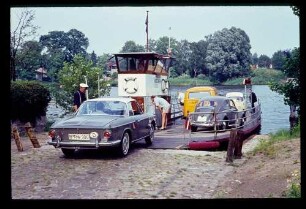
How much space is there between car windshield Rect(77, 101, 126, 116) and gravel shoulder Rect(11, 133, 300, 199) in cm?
117

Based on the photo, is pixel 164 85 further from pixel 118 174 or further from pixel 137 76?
pixel 118 174

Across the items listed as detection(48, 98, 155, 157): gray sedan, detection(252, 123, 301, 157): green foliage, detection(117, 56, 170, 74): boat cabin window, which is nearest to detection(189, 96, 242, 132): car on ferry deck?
detection(252, 123, 301, 157): green foliage

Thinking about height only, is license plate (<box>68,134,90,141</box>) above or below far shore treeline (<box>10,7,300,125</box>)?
below

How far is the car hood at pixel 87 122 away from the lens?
909 centimetres

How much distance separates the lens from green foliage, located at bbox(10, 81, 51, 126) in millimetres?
13906

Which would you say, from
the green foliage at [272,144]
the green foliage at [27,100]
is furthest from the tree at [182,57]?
the green foliage at [272,144]

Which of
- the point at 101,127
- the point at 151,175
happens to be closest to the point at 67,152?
the point at 101,127

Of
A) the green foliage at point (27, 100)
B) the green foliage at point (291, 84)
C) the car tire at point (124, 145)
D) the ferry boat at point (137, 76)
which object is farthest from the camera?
Result: the ferry boat at point (137, 76)

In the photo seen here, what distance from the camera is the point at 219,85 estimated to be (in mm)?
38312

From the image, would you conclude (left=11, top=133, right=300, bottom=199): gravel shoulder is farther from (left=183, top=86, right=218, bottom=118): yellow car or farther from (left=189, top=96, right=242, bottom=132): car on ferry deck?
(left=183, top=86, right=218, bottom=118): yellow car

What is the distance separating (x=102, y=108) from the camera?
1021cm

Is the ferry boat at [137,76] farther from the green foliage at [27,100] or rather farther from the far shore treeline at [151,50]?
the green foliage at [27,100]
